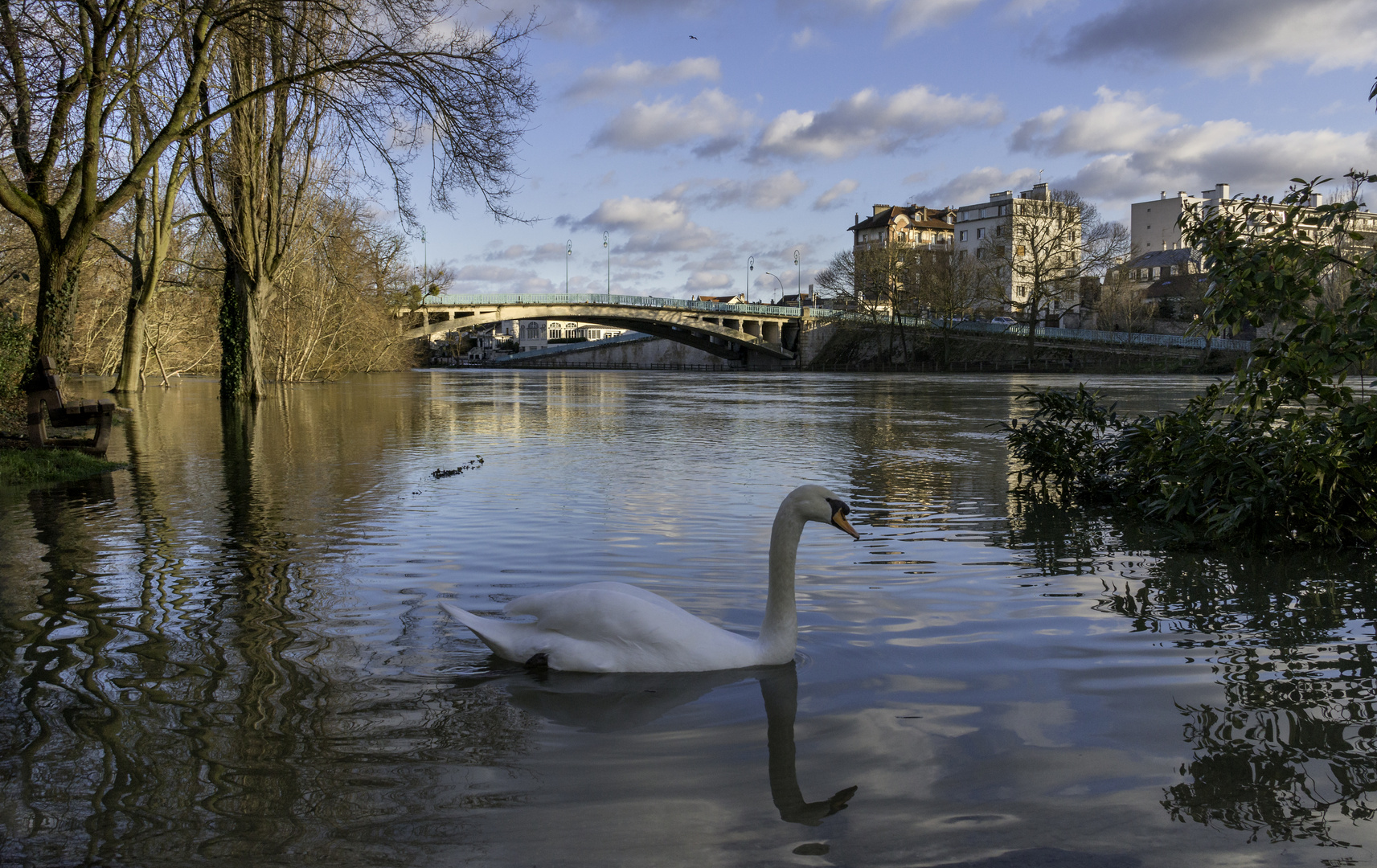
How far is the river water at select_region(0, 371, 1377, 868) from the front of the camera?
107 inches

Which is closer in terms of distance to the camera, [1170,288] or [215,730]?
[215,730]

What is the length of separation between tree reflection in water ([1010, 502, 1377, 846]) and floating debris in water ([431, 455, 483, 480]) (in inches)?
237

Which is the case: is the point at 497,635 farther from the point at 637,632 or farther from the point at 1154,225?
the point at 1154,225

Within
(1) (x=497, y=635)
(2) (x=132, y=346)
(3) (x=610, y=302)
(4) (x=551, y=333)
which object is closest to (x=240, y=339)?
(2) (x=132, y=346)

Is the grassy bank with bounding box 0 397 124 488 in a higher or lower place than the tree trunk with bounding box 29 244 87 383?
lower

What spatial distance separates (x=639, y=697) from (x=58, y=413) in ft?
31.6

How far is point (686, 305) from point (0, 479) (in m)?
76.5

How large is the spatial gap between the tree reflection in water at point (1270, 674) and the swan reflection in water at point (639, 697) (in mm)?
1234

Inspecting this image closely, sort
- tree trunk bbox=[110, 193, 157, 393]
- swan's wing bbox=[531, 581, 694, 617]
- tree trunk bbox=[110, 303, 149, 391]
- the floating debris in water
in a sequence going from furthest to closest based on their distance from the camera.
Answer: tree trunk bbox=[110, 303, 149, 391] → tree trunk bbox=[110, 193, 157, 393] → the floating debris in water → swan's wing bbox=[531, 581, 694, 617]

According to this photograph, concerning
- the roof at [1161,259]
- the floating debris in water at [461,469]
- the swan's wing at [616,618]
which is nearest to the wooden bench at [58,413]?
the floating debris in water at [461,469]

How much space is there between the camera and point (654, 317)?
82125 mm

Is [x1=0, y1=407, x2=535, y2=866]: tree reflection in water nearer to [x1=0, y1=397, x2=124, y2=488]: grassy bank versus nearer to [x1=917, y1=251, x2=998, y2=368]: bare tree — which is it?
[x1=0, y1=397, x2=124, y2=488]: grassy bank

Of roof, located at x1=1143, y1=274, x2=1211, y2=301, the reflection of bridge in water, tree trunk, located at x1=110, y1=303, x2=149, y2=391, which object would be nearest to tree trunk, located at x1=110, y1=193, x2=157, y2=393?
tree trunk, located at x1=110, y1=303, x2=149, y2=391

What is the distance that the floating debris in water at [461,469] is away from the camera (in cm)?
1073
